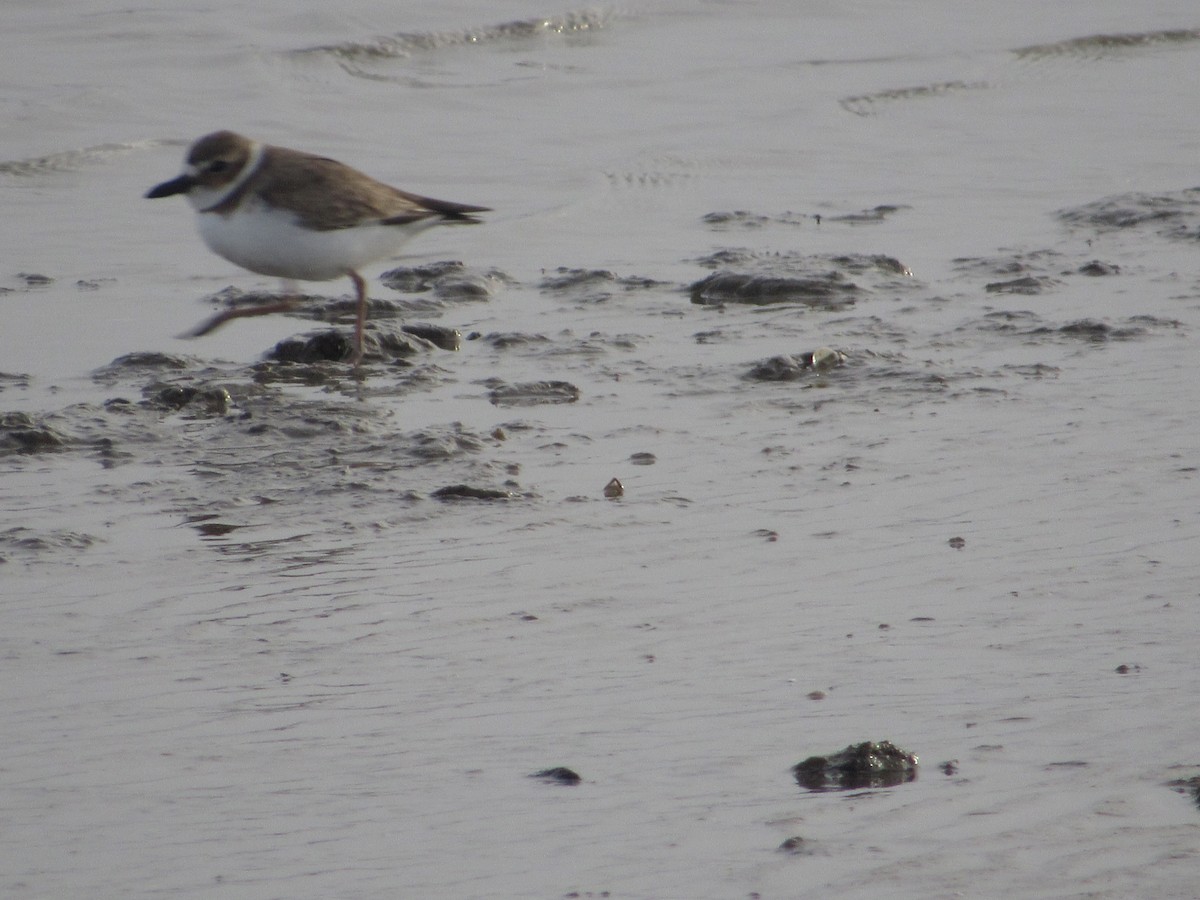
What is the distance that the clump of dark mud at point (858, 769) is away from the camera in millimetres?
3096

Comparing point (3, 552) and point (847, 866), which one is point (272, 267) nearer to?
point (3, 552)

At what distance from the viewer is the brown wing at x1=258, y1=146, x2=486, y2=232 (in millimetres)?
6145

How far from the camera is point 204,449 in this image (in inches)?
197

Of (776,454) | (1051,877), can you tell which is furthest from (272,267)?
(1051,877)

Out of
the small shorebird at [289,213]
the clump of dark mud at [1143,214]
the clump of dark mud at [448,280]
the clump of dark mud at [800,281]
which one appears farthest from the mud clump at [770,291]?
the clump of dark mud at [1143,214]

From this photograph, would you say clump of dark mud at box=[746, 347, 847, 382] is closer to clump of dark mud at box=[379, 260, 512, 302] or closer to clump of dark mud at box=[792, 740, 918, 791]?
clump of dark mud at box=[379, 260, 512, 302]

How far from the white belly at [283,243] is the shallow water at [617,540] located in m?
0.36

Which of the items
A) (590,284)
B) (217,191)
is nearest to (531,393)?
(217,191)

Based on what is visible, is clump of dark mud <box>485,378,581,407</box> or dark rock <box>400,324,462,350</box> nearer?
clump of dark mud <box>485,378,581,407</box>

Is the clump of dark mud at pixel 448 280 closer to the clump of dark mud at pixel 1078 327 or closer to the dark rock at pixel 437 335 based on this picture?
the dark rock at pixel 437 335

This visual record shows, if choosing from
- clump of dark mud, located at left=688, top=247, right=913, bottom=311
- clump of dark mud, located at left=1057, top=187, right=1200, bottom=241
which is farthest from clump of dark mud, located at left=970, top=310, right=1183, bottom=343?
clump of dark mud, located at left=1057, top=187, right=1200, bottom=241

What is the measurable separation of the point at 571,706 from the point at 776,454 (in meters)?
1.82

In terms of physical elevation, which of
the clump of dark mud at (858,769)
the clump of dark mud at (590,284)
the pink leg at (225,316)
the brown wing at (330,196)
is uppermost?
the brown wing at (330,196)

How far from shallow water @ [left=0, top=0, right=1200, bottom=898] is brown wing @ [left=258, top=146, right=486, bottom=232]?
51 centimetres
